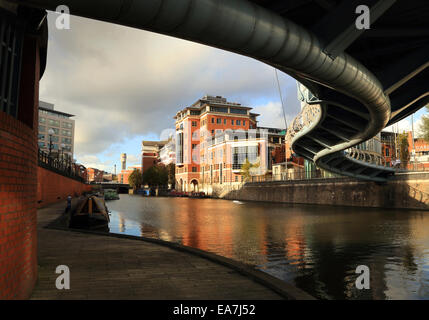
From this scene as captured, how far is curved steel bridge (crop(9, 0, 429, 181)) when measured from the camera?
489cm

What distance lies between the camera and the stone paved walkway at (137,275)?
233 inches

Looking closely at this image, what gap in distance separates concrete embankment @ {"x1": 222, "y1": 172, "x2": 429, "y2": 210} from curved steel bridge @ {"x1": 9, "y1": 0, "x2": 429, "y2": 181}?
24.8 m

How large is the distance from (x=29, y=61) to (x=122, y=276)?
15.3 ft

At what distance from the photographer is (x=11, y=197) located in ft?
15.3

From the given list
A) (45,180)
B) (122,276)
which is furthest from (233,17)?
(45,180)

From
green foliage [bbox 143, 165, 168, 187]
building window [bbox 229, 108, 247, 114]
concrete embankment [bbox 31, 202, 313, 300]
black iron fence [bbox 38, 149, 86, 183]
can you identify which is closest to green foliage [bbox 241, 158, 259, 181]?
building window [bbox 229, 108, 247, 114]

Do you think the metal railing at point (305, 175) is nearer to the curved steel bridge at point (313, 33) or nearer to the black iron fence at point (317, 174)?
the black iron fence at point (317, 174)

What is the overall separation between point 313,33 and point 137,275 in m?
7.02

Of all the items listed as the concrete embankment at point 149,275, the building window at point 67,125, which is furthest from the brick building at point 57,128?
the concrete embankment at point 149,275

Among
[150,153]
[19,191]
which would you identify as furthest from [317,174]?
[150,153]

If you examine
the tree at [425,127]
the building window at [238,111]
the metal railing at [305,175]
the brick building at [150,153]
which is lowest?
the metal railing at [305,175]

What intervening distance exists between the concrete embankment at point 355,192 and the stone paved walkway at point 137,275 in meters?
35.8

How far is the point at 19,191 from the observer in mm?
5055

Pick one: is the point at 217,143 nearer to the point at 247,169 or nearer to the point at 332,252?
the point at 247,169
